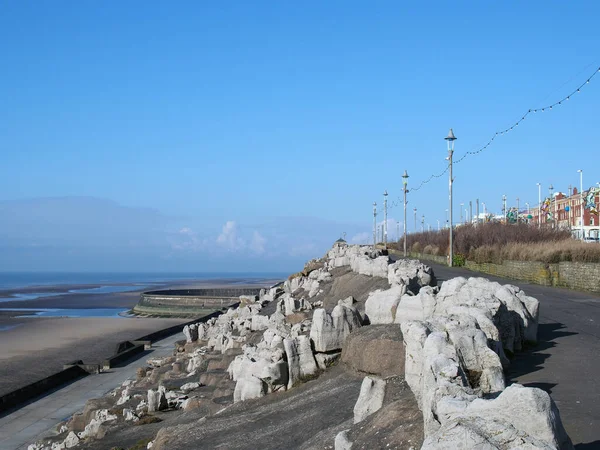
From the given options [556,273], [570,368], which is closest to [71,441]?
[570,368]

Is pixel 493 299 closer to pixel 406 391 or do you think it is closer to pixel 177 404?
pixel 406 391

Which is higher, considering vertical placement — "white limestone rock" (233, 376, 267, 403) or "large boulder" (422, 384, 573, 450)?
"large boulder" (422, 384, 573, 450)

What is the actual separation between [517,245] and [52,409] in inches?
726

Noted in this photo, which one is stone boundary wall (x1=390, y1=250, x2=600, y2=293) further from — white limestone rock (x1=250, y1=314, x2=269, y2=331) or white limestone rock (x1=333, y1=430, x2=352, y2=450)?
white limestone rock (x1=333, y1=430, x2=352, y2=450)

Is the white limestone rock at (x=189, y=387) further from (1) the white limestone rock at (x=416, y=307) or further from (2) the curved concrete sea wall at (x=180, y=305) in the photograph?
(2) the curved concrete sea wall at (x=180, y=305)

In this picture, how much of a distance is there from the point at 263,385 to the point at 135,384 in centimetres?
904

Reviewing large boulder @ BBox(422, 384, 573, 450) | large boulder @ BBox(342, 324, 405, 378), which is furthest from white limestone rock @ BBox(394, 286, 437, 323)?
large boulder @ BBox(422, 384, 573, 450)

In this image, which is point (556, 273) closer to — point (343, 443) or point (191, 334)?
point (191, 334)

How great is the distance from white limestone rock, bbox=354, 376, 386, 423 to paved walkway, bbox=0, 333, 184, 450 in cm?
1077

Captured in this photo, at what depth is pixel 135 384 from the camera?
58.2 feet

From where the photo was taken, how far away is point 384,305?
9922mm

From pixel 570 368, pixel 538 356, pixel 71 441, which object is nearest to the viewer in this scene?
pixel 570 368

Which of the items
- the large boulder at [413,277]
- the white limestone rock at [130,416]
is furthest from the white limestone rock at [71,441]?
the large boulder at [413,277]

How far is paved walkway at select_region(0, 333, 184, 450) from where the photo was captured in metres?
16.0
